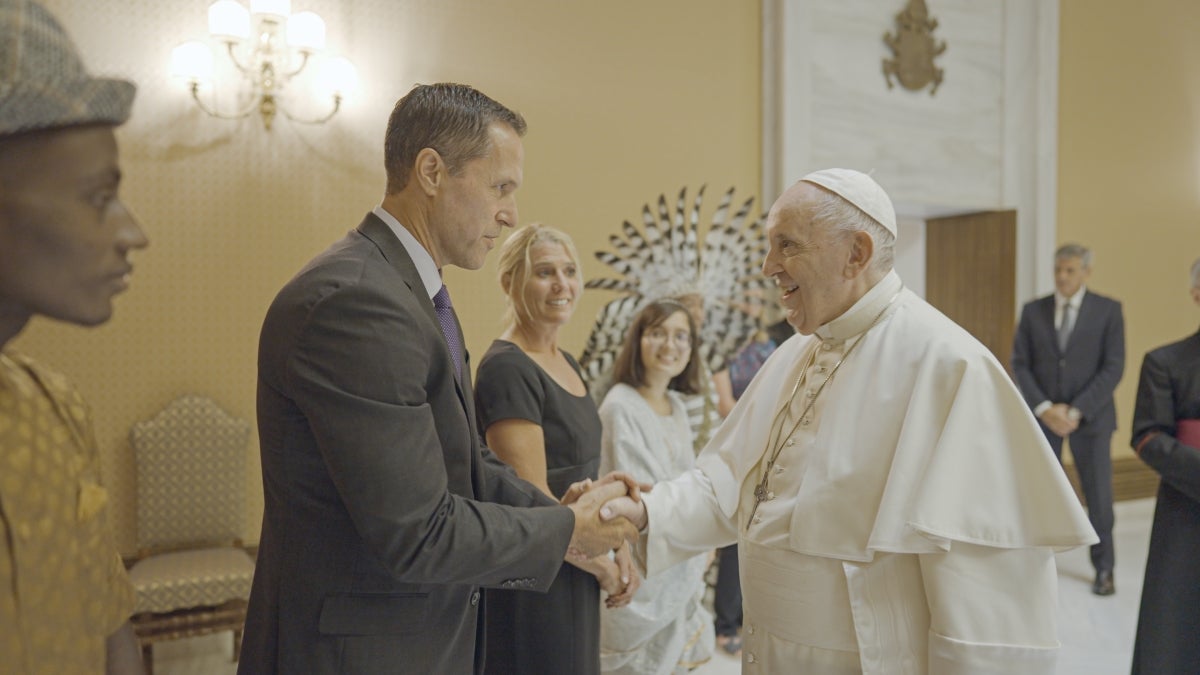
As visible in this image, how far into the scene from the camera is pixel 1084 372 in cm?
609

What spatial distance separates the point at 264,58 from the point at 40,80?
4.50m

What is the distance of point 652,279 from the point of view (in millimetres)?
4168

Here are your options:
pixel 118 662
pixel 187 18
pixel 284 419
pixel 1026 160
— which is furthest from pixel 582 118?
pixel 118 662

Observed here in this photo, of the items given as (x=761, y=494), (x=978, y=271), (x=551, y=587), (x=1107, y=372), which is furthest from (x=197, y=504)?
(x=978, y=271)

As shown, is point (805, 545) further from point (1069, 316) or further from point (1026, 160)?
point (1026, 160)

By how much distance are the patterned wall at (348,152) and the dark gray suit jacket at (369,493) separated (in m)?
3.59

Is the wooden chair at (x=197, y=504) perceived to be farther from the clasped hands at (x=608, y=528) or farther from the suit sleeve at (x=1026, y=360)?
the suit sleeve at (x=1026, y=360)

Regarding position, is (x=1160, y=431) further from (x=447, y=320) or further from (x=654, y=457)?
(x=447, y=320)

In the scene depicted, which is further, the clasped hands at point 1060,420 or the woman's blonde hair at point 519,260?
the clasped hands at point 1060,420

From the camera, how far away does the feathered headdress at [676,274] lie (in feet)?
13.6

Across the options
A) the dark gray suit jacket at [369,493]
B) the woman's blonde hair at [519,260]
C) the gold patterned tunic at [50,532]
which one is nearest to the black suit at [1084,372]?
the woman's blonde hair at [519,260]

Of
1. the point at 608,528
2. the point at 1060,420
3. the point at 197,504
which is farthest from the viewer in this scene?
the point at 1060,420

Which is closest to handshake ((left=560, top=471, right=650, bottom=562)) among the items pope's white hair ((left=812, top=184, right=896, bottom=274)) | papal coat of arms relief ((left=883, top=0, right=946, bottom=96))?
pope's white hair ((left=812, top=184, right=896, bottom=274))

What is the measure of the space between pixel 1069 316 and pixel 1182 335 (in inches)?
126
